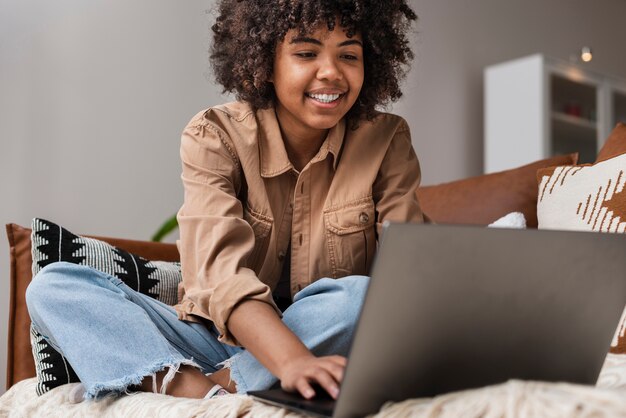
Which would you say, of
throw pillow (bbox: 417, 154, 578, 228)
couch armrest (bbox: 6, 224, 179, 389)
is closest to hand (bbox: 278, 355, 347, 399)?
couch armrest (bbox: 6, 224, 179, 389)

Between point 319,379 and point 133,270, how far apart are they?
36.4 inches

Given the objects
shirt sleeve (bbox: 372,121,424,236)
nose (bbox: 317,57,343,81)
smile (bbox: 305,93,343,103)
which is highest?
nose (bbox: 317,57,343,81)

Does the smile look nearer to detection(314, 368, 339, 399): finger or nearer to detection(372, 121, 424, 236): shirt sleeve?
detection(372, 121, 424, 236): shirt sleeve

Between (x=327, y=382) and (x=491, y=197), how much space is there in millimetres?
1274

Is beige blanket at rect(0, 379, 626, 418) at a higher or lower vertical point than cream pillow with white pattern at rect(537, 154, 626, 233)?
lower

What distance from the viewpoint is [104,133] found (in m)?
2.90

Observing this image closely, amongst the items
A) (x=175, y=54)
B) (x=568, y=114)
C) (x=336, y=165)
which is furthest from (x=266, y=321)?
(x=568, y=114)

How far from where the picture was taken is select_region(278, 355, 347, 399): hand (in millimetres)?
800

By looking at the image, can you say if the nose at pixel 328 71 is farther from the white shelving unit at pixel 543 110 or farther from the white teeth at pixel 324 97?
the white shelving unit at pixel 543 110

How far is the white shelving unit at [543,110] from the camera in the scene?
13.1 ft

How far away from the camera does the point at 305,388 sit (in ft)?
2.67

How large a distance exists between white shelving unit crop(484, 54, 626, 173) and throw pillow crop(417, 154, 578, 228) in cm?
203

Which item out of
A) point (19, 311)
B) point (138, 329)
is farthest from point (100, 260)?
point (138, 329)

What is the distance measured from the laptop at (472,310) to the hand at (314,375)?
0.04 ft
